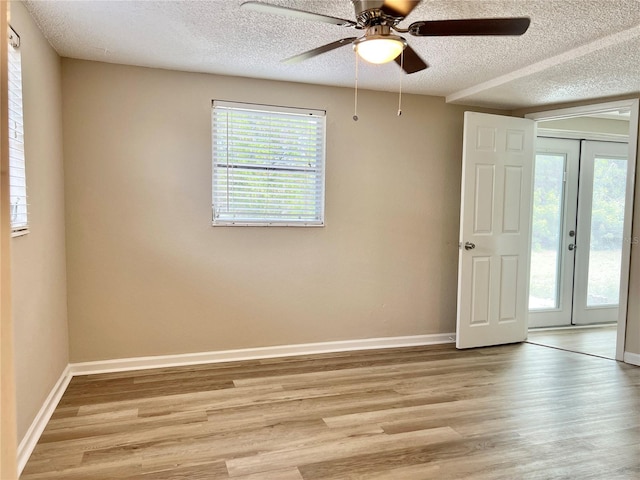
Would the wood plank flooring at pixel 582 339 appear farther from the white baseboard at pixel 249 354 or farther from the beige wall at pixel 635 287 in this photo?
the white baseboard at pixel 249 354

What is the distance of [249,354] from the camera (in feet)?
12.5

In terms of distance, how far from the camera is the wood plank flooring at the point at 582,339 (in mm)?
4238

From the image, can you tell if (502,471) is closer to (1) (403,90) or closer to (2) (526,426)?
(2) (526,426)

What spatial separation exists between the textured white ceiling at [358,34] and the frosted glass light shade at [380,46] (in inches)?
17.8

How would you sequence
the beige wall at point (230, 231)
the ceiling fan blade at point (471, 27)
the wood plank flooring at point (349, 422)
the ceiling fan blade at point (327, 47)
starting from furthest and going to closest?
the beige wall at point (230, 231)
the wood plank flooring at point (349, 422)
the ceiling fan blade at point (327, 47)
the ceiling fan blade at point (471, 27)

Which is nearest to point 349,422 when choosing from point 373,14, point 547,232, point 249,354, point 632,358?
point 249,354

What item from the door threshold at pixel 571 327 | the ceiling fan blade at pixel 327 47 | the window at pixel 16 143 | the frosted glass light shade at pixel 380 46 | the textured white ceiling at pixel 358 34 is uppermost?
the textured white ceiling at pixel 358 34

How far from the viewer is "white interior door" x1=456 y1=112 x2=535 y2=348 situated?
4.15 metres

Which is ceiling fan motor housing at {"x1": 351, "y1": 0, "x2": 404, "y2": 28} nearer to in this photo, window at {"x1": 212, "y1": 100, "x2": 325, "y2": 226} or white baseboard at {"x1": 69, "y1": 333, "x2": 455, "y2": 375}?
window at {"x1": 212, "y1": 100, "x2": 325, "y2": 226}

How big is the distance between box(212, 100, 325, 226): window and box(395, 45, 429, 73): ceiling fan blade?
1.40m

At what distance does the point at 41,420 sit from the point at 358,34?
A: 291cm

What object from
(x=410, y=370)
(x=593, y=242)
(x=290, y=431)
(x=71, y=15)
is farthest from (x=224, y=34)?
(x=593, y=242)

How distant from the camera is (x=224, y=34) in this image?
2.74 meters

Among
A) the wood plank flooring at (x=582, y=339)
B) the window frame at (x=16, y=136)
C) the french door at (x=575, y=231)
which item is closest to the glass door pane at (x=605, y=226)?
the french door at (x=575, y=231)
